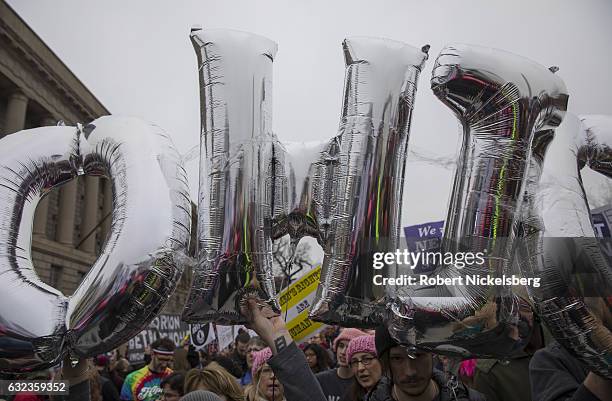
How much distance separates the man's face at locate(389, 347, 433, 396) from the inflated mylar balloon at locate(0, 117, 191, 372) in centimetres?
97

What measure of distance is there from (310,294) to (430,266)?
122 inches

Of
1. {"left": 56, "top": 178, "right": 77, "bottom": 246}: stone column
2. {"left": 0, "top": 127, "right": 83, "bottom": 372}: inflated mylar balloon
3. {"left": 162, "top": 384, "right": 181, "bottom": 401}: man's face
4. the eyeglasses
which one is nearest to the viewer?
{"left": 0, "top": 127, "right": 83, "bottom": 372}: inflated mylar balloon

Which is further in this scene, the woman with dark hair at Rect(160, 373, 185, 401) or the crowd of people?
the woman with dark hair at Rect(160, 373, 185, 401)

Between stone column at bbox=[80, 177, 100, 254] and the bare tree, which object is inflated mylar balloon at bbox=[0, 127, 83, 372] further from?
stone column at bbox=[80, 177, 100, 254]

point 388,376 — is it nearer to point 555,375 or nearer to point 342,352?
point 555,375

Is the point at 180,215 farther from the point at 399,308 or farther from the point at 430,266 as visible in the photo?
the point at 430,266

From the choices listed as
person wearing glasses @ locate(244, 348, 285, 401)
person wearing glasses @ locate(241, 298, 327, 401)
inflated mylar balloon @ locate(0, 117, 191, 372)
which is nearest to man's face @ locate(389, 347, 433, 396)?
person wearing glasses @ locate(241, 298, 327, 401)

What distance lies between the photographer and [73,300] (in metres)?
1.59

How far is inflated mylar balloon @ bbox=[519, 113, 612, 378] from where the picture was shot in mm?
1524

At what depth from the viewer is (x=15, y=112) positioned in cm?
2269

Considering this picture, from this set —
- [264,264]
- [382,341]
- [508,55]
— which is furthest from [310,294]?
[508,55]

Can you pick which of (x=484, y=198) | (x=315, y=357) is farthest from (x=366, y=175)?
(x=315, y=357)

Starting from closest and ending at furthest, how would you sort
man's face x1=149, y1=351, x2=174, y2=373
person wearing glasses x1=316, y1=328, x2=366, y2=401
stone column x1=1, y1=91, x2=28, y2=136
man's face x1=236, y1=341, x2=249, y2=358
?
person wearing glasses x1=316, y1=328, x2=366, y2=401, man's face x1=149, y1=351, x2=174, y2=373, man's face x1=236, y1=341, x2=249, y2=358, stone column x1=1, y1=91, x2=28, y2=136

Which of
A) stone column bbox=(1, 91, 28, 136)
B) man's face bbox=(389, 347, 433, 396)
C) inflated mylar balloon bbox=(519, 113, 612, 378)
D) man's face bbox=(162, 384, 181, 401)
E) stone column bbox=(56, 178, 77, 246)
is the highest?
stone column bbox=(1, 91, 28, 136)
